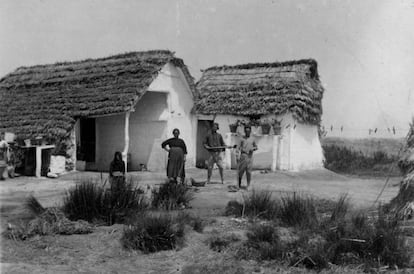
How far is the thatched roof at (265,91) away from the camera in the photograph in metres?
19.0

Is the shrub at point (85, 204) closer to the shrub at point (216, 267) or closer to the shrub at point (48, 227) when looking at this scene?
the shrub at point (48, 227)

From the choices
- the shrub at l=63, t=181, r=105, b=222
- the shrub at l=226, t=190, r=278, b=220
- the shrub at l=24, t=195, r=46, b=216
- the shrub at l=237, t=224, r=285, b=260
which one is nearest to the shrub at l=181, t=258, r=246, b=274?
the shrub at l=237, t=224, r=285, b=260

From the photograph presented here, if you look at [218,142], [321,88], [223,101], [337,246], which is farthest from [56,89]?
[337,246]

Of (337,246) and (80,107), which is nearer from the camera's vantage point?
(337,246)

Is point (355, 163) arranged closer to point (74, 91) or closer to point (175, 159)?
point (74, 91)

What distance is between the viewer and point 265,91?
1975cm

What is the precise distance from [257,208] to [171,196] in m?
1.62

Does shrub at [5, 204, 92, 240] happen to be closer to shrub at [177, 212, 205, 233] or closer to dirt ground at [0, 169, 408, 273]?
dirt ground at [0, 169, 408, 273]

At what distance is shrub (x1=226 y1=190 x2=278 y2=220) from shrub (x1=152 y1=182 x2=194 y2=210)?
931 millimetres

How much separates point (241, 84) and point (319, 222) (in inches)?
529

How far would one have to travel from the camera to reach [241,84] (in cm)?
2081

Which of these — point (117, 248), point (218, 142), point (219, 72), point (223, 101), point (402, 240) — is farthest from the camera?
point (219, 72)

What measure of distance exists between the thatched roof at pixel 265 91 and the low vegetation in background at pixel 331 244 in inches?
444

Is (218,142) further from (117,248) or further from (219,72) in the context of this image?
(219,72)
